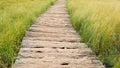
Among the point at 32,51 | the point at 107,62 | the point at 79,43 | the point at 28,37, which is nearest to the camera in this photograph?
→ the point at 107,62

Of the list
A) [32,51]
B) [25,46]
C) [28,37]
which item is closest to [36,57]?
[32,51]

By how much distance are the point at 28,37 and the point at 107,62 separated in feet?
8.51

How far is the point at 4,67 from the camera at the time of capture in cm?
471

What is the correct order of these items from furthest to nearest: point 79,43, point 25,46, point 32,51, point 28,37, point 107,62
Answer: point 28,37 < point 79,43 < point 25,46 < point 32,51 < point 107,62

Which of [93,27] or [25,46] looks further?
[93,27]

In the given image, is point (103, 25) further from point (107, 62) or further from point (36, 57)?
point (36, 57)

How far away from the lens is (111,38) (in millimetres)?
6020

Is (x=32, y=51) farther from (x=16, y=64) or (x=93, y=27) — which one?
(x=93, y=27)

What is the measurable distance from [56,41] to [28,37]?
78 centimetres

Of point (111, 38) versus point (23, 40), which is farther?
point (23, 40)

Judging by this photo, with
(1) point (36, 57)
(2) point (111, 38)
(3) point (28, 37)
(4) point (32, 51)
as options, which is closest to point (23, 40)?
(3) point (28, 37)

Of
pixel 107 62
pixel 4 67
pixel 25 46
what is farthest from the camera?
pixel 25 46

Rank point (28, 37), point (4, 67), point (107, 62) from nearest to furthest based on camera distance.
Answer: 1. point (4, 67)
2. point (107, 62)
3. point (28, 37)

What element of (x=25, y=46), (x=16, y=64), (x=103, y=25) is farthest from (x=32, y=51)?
(x=103, y=25)
